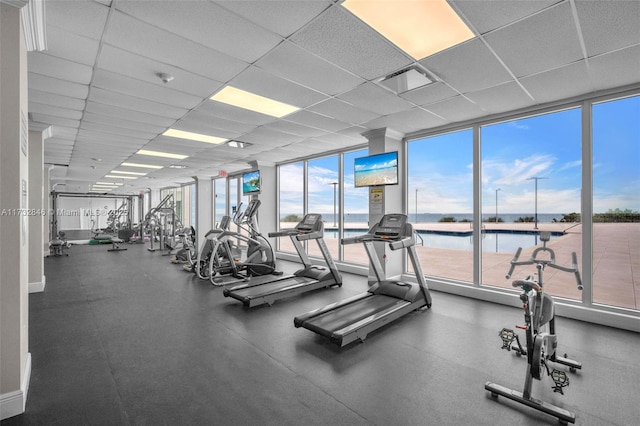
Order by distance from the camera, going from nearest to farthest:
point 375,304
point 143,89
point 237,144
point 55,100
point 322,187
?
point 143,89
point 55,100
point 375,304
point 237,144
point 322,187

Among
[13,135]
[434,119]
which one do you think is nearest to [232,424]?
[13,135]

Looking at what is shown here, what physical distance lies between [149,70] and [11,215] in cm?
186

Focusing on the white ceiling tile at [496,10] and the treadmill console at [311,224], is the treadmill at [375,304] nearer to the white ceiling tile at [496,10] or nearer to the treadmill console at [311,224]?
the treadmill console at [311,224]

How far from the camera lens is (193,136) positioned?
5758 millimetres

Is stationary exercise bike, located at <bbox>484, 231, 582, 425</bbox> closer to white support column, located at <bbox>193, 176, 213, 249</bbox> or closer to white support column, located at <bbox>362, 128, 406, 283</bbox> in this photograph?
white support column, located at <bbox>362, 128, 406, 283</bbox>

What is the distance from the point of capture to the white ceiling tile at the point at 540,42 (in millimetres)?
2211

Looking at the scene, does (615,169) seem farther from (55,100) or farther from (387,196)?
(55,100)

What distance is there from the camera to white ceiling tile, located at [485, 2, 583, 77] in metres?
2.21

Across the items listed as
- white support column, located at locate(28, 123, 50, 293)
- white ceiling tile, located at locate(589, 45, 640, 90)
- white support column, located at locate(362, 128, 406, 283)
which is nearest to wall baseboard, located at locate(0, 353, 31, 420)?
white support column, located at locate(28, 123, 50, 293)

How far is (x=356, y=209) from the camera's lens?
6773mm

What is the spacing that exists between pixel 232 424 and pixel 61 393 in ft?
4.67

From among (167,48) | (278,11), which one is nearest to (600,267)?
(278,11)

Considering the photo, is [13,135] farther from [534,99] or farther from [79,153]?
[79,153]

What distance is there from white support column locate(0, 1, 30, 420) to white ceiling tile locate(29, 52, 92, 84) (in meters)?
0.94
